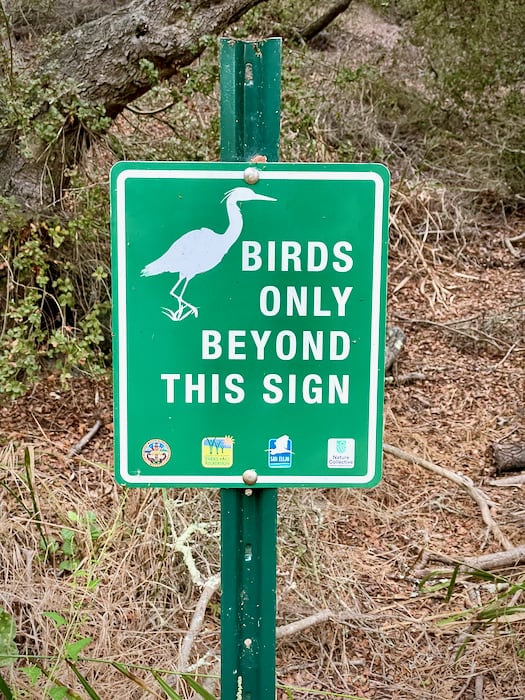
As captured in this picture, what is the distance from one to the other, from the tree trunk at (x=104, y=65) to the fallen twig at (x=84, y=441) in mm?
1176

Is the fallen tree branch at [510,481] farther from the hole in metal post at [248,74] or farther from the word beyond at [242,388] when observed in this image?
the hole in metal post at [248,74]

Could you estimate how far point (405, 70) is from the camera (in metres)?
8.72

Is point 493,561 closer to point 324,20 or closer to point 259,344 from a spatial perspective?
point 259,344

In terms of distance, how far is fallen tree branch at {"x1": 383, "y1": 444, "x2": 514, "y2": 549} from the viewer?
3651mm

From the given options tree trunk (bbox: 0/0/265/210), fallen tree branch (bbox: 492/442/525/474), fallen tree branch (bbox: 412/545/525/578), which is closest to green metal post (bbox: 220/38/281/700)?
fallen tree branch (bbox: 412/545/525/578)

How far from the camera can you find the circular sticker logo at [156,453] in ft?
5.16

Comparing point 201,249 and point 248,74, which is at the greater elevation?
point 248,74

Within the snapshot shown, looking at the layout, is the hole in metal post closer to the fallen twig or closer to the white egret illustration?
the white egret illustration

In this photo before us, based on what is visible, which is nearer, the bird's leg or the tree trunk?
the bird's leg

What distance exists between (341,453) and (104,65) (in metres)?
3.25

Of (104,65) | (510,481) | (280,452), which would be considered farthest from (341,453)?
(104,65)

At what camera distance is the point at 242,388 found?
156 centimetres

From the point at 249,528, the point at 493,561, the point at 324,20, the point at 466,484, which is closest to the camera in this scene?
the point at 249,528

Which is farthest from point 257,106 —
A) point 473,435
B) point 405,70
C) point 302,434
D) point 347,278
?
point 405,70
